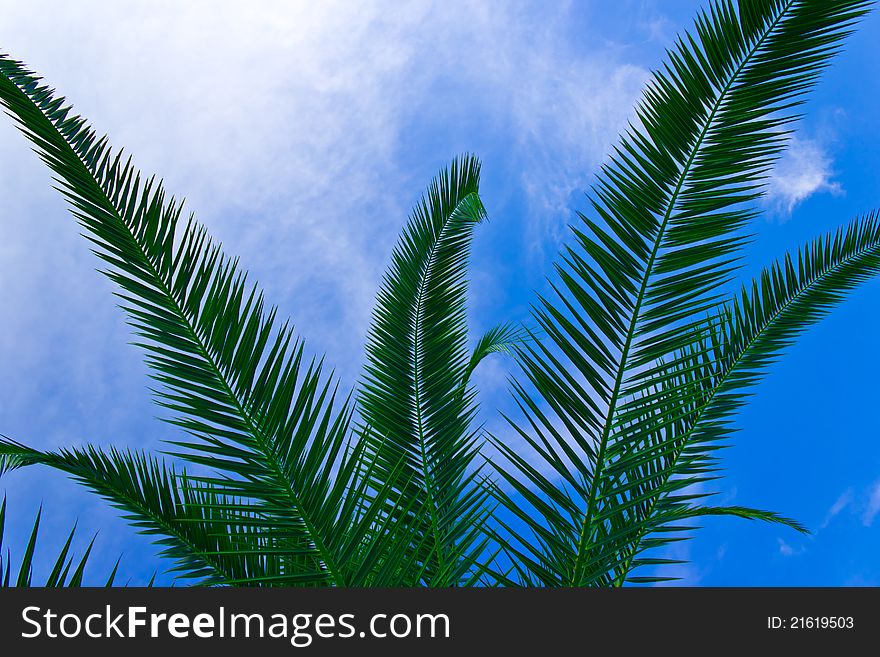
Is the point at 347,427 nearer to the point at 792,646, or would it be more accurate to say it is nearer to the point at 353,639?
the point at 353,639

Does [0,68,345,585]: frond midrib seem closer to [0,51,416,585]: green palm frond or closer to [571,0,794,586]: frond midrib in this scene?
[0,51,416,585]: green palm frond

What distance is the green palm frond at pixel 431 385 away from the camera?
10.9 feet

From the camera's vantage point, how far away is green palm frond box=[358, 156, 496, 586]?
131 inches

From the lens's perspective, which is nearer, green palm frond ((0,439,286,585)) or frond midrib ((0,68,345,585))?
frond midrib ((0,68,345,585))

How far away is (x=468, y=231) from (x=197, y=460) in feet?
8.99

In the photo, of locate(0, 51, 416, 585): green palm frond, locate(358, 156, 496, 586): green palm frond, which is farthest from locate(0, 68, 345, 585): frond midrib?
locate(358, 156, 496, 586): green palm frond

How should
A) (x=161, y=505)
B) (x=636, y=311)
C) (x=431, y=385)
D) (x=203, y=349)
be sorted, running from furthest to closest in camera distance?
(x=431, y=385)
(x=161, y=505)
(x=636, y=311)
(x=203, y=349)

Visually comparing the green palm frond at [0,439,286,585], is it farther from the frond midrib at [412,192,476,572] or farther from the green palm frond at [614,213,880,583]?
the green palm frond at [614,213,880,583]

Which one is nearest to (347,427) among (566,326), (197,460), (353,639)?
(197,460)

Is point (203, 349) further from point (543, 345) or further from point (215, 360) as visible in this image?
point (543, 345)

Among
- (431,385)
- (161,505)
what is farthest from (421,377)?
(161,505)

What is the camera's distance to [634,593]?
186cm

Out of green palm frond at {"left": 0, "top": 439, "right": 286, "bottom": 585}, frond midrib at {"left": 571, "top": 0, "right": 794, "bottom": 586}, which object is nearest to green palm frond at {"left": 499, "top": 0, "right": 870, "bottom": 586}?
frond midrib at {"left": 571, "top": 0, "right": 794, "bottom": 586}

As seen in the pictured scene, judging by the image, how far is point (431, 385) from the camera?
3668 mm
